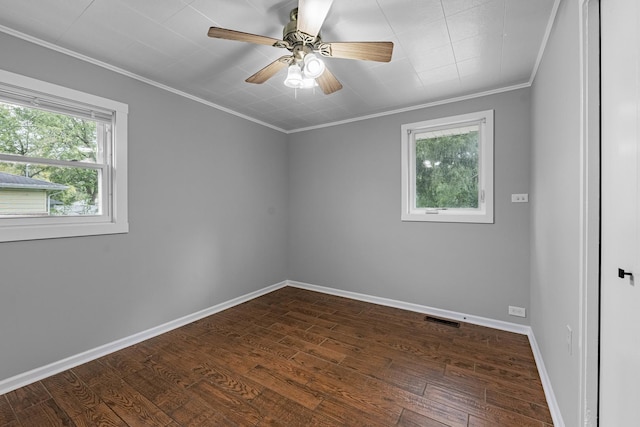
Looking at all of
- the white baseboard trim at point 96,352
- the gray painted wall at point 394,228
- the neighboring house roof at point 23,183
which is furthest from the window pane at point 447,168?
the neighboring house roof at point 23,183

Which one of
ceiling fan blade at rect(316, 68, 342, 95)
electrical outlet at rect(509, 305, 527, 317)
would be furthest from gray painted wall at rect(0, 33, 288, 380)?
electrical outlet at rect(509, 305, 527, 317)

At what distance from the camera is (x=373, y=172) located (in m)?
3.63

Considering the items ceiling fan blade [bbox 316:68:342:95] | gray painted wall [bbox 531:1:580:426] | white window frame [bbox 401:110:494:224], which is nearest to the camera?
gray painted wall [bbox 531:1:580:426]

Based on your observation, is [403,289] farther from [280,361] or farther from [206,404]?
[206,404]

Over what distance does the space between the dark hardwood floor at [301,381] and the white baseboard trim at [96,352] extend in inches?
2.5

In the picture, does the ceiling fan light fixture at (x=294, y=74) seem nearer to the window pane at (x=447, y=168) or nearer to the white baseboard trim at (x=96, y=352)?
the window pane at (x=447, y=168)

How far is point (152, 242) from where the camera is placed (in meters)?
2.71

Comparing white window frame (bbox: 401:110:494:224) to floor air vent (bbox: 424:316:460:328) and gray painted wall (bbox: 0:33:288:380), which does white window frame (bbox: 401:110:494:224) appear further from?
gray painted wall (bbox: 0:33:288:380)

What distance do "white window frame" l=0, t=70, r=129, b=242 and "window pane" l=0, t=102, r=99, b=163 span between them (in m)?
0.12

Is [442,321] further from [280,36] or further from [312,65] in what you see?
[280,36]

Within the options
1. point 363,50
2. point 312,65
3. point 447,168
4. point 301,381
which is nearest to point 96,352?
point 301,381

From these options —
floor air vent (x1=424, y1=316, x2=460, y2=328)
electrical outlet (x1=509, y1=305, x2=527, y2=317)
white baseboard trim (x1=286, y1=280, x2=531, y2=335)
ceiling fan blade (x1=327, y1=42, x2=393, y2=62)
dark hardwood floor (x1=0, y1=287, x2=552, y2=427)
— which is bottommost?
dark hardwood floor (x1=0, y1=287, x2=552, y2=427)

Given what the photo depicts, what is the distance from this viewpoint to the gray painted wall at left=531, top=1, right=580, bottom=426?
133 cm

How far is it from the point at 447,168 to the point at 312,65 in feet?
7.38
